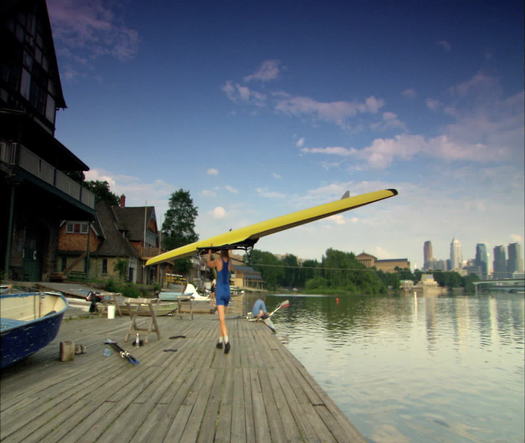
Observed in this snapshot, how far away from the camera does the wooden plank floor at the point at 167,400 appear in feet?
14.6

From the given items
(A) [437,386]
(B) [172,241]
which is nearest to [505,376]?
(A) [437,386]

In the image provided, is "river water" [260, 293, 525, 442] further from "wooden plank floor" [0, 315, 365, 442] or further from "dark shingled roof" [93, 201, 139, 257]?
"dark shingled roof" [93, 201, 139, 257]

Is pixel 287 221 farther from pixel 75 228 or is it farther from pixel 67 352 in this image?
pixel 75 228

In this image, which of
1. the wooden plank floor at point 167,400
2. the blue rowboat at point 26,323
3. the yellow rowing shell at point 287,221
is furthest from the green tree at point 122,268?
the yellow rowing shell at point 287,221

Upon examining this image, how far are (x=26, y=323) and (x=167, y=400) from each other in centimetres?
290

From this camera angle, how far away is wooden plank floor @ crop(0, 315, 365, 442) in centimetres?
446

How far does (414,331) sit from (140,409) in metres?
25.5

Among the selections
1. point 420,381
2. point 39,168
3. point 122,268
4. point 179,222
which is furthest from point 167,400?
point 179,222

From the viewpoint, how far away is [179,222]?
58781 millimetres

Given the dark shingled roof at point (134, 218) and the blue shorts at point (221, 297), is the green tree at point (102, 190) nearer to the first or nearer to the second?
the dark shingled roof at point (134, 218)

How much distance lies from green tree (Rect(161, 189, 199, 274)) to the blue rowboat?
4844 cm

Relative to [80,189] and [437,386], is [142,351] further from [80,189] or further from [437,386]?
[80,189]

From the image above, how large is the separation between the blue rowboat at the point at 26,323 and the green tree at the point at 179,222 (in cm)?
4844

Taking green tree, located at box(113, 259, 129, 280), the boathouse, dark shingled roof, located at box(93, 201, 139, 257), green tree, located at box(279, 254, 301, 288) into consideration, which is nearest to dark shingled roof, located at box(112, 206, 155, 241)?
dark shingled roof, located at box(93, 201, 139, 257)
